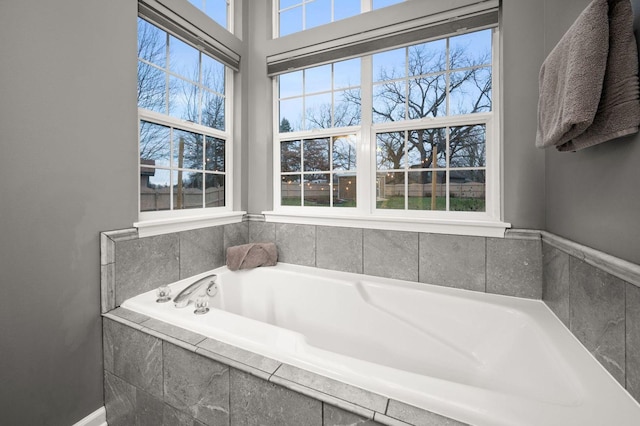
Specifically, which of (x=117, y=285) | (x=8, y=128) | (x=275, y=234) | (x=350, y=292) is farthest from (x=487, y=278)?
(x=8, y=128)

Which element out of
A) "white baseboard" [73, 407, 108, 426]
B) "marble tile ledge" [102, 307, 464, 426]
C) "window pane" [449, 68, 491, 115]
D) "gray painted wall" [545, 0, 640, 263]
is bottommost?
"white baseboard" [73, 407, 108, 426]

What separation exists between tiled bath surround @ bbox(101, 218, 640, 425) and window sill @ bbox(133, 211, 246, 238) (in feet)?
0.15

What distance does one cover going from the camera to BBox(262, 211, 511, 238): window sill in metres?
1.72

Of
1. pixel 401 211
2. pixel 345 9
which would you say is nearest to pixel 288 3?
pixel 345 9

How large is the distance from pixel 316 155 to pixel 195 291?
147 centimetres

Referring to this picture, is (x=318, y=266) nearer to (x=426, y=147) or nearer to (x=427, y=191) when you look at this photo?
(x=427, y=191)

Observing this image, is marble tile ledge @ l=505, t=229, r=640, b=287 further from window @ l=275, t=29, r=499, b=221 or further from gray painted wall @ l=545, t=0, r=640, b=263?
window @ l=275, t=29, r=499, b=221

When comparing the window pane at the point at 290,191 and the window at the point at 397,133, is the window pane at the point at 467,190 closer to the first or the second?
the window at the point at 397,133

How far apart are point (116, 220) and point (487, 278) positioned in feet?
7.55

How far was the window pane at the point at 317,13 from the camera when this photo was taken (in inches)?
89.5

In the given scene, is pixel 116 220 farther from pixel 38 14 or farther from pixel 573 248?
pixel 573 248

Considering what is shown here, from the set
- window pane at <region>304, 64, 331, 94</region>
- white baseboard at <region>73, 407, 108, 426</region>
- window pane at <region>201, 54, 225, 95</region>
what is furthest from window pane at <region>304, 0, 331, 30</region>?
white baseboard at <region>73, 407, 108, 426</region>

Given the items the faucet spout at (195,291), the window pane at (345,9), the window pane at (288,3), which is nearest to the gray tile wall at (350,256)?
the faucet spout at (195,291)

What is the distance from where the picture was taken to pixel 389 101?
84.4 inches
